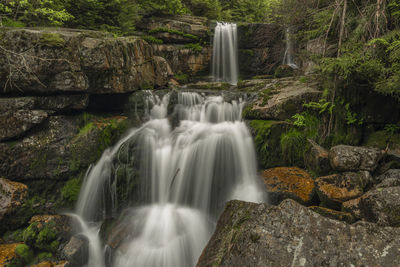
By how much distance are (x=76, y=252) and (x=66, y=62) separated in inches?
198

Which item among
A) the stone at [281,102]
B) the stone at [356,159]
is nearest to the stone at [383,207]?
the stone at [356,159]

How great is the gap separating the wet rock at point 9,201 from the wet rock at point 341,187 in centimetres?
711

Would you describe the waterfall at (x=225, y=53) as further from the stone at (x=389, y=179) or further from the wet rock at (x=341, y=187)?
the stone at (x=389, y=179)

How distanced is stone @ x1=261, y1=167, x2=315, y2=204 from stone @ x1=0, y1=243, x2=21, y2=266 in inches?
225

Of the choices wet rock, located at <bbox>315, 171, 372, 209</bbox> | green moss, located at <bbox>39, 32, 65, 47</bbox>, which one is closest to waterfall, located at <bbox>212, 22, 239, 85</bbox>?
green moss, located at <bbox>39, 32, 65, 47</bbox>

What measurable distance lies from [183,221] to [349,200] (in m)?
3.49

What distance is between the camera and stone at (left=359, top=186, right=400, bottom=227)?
117 inches

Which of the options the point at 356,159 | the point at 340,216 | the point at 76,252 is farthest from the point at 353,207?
the point at 76,252

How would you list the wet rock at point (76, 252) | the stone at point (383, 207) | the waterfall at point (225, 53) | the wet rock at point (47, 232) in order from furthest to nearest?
the waterfall at point (225, 53) → the wet rock at point (47, 232) → the wet rock at point (76, 252) → the stone at point (383, 207)

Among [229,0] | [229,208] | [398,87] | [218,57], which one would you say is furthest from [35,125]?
[229,0]

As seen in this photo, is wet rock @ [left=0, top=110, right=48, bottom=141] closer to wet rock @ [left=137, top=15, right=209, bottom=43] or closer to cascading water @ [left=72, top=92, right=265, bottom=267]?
cascading water @ [left=72, top=92, right=265, bottom=267]

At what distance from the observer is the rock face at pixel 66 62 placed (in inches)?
219

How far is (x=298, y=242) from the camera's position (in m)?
2.40

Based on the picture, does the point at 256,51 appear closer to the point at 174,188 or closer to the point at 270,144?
the point at 270,144
